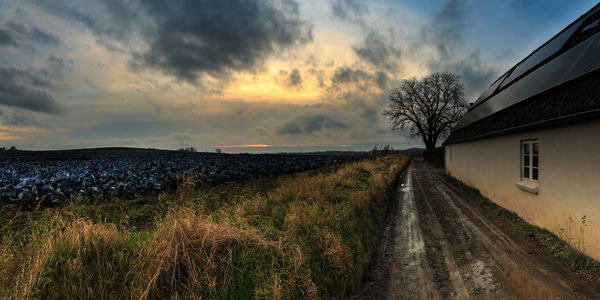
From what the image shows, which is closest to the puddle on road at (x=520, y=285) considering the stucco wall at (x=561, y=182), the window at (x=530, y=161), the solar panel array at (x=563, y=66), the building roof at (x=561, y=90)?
the stucco wall at (x=561, y=182)

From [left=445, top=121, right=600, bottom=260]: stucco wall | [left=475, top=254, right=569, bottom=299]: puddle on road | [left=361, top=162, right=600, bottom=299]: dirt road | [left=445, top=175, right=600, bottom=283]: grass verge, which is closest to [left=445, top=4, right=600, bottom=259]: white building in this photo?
[left=445, top=121, right=600, bottom=260]: stucco wall

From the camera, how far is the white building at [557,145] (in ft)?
15.5

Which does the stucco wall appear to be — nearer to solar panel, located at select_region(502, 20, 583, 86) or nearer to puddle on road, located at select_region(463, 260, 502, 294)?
puddle on road, located at select_region(463, 260, 502, 294)

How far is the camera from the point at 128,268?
287cm

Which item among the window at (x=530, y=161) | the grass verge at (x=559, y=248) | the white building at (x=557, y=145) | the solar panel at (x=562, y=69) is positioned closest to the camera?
the grass verge at (x=559, y=248)

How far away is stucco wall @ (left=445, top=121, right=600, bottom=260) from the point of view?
462 cm

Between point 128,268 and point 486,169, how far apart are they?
Result: 500 inches

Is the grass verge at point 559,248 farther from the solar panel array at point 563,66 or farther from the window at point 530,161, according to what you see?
the solar panel array at point 563,66

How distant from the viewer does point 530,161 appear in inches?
267

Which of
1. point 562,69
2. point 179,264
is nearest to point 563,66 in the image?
point 562,69

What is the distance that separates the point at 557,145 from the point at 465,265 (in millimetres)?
3988

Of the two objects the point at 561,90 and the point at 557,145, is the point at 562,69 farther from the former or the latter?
the point at 557,145

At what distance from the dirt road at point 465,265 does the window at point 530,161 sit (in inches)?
62.4

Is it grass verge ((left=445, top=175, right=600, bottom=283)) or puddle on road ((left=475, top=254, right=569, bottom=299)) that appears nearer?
puddle on road ((left=475, top=254, right=569, bottom=299))
